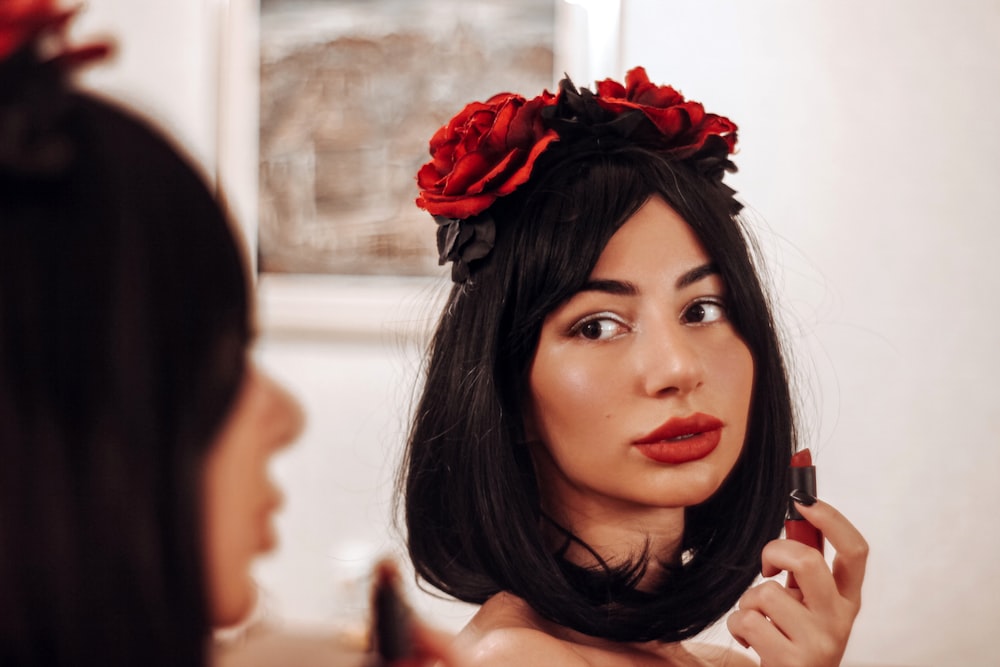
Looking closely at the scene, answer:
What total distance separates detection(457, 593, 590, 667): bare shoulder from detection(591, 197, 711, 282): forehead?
258mm

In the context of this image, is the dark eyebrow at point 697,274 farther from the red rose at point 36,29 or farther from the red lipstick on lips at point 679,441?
the red rose at point 36,29

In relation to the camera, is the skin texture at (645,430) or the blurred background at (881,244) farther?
the blurred background at (881,244)

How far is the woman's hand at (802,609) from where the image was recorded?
0.62 meters

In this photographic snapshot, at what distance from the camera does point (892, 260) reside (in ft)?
3.12

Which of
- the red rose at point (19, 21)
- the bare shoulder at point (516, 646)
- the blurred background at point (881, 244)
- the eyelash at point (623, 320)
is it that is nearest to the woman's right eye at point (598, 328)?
the eyelash at point (623, 320)

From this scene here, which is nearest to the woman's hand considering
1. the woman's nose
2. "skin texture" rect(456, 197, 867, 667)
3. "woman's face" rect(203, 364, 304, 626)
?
"skin texture" rect(456, 197, 867, 667)

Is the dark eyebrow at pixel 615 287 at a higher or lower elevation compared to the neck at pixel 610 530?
higher

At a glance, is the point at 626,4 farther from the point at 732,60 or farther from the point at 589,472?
the point at 589,472

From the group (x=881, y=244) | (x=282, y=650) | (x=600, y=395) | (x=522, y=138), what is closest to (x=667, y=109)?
(x=522, y=138)

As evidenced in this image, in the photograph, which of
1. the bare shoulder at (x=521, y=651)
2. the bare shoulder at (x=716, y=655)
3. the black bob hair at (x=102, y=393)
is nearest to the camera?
the black bob hair at (x=102, y=393)

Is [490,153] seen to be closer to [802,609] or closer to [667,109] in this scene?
[667,109]

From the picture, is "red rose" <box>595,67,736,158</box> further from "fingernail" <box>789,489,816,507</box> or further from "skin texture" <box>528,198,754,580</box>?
"fingernail" <box>789,489,816,507</box>

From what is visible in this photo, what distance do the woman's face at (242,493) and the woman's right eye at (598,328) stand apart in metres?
0.33

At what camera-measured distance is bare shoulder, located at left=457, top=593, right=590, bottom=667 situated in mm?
623
